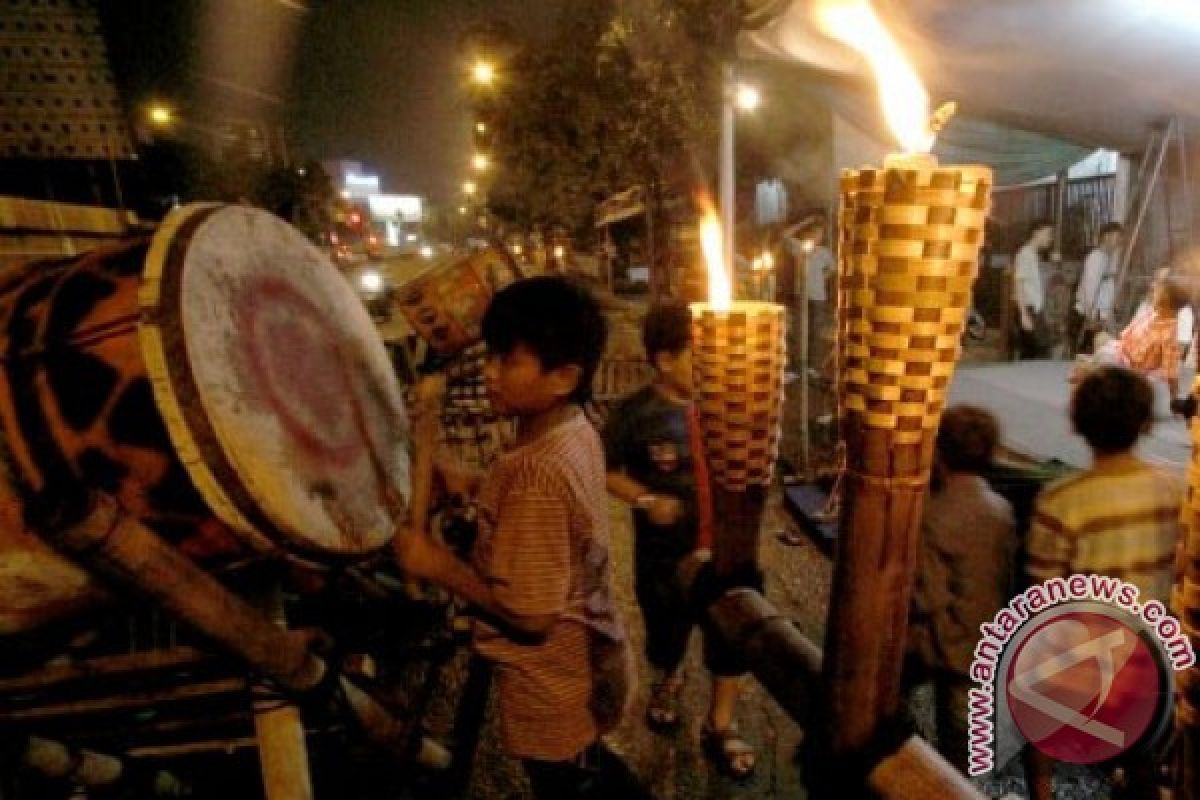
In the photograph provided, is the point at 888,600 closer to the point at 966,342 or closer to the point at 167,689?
the point at 167,689

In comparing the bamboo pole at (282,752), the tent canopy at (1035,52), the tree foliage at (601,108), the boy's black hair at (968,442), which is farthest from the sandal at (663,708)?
the tree foliage at (601,108)

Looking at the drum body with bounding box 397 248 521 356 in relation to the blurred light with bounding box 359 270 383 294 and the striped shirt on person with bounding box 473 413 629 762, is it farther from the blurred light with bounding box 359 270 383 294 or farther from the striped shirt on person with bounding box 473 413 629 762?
the blurred light with bounding box 359 270 383 294

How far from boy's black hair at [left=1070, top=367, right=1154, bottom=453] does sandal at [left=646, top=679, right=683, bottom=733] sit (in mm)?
2504

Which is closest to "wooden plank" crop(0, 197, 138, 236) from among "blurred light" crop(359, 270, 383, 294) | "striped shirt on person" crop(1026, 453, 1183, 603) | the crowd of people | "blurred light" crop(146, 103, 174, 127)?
the crowd of people

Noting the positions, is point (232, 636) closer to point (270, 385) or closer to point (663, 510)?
point (270, 385)

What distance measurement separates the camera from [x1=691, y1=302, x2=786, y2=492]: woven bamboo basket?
73.5 inches

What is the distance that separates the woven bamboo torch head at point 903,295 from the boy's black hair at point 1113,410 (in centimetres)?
220

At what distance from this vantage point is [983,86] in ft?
18.0

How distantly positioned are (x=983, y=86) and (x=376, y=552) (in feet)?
19.0

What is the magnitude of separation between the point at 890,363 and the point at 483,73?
24.3 metres

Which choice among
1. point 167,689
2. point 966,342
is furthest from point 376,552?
point 966,342

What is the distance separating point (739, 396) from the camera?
189 centimetres

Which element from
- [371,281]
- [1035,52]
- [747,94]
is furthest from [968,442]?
[371,281]

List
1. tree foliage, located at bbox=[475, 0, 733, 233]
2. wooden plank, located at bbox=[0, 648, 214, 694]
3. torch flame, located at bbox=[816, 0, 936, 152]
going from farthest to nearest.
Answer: tree foliage, located at bbox=[475, 0, 733, 233], wooden plank, located at bbox=[0, 648, 214, 694], torch flame, located at bbox=[816, 0, 936, 152]
